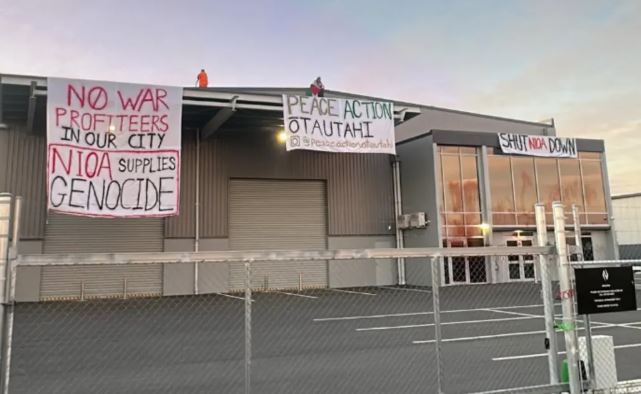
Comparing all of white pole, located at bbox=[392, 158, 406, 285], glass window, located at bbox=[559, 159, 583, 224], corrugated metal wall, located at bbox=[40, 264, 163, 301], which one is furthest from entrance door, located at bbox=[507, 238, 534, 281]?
corrugated metal wall, located at bbox=[40, 264, 163, 301]

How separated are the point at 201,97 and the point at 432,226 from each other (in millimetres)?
12203

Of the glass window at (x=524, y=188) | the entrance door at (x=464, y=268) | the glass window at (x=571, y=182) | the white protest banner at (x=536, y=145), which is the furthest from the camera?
the glass window at (x=571, y=182)

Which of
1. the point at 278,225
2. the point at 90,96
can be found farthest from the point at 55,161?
the point at 278,225

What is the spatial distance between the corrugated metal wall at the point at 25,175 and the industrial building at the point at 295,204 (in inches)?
1.6

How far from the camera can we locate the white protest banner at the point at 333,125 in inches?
691

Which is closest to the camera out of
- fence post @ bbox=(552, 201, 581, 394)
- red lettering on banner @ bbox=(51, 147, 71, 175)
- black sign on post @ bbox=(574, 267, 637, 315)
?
fence post @ bbox=(552, 201, 581, 394)

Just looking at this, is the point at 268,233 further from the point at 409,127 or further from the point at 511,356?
the point at 511,356

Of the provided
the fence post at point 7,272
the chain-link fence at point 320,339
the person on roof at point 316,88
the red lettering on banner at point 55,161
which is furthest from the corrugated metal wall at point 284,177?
the fence post at point 7,272

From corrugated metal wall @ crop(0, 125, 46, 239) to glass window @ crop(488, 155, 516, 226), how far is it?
20.6 metres

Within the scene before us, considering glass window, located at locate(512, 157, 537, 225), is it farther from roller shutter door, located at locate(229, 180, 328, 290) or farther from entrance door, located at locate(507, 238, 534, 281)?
roller shutter door, located at locate(229, 180, 328, 290)

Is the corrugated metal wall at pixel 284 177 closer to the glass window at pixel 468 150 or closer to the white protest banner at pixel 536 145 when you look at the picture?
the glass window at pixel 468 150

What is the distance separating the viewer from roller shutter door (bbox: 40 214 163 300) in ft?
68.3

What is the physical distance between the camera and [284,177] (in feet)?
81.9

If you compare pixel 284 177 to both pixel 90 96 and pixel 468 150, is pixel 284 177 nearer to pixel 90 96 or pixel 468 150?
pixel 468 150
